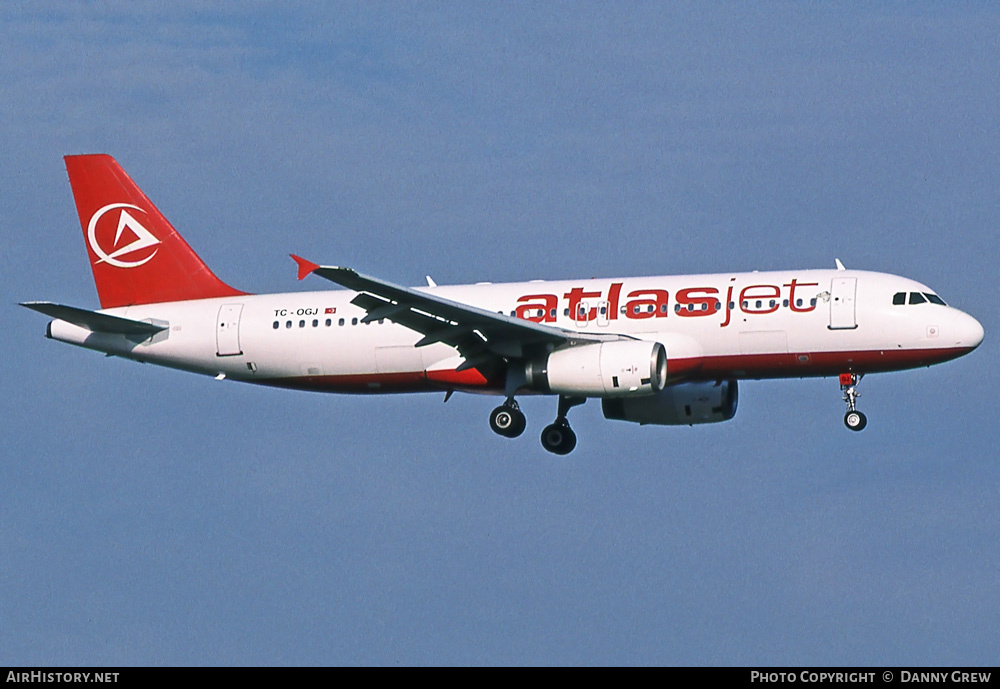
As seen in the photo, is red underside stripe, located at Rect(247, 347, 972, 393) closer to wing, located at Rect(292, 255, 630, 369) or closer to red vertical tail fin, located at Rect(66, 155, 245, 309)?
wing, located at Rect(292, 255, 630, 369)

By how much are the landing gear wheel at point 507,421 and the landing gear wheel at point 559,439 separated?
91.2 inches

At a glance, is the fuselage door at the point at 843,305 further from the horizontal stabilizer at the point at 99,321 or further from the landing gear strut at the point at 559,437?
the horizontal stabilizer at the point at 99,321

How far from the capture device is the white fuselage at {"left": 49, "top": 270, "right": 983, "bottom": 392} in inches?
2015

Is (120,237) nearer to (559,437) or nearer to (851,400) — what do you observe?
(559,437)

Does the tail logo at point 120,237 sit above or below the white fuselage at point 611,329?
above

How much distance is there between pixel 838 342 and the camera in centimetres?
5119

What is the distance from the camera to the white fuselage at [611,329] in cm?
5119

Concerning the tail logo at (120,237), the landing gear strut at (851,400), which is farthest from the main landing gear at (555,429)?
the tail logo at (120,237)

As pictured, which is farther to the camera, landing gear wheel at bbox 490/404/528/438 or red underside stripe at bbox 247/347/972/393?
landing gear wheel at bbox 490/404/528/438

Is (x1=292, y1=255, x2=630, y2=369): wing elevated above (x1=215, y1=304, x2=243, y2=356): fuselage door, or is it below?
below

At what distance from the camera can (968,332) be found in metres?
51.0

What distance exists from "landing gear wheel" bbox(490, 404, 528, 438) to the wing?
1556 mm

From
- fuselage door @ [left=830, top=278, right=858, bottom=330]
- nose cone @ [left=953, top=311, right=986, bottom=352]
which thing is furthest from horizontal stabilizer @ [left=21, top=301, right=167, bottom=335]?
nose cone @ [left=953, top=311, right=986, bottom=352]
